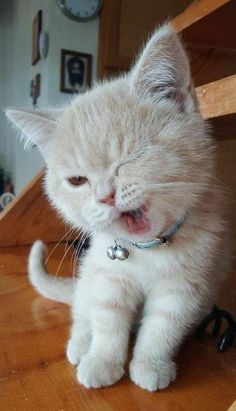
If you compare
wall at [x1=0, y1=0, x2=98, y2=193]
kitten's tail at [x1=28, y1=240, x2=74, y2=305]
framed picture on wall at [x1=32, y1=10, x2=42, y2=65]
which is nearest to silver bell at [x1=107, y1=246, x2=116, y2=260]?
kitten's tail at [x1=28, y1=240, x2=74, y2=305]

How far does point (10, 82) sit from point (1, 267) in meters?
2.79

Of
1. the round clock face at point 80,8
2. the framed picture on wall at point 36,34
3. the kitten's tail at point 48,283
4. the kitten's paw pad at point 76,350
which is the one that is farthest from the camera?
the framed picture on wall at point 36,34

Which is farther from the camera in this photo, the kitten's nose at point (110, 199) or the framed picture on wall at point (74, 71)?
the framed picture on wall at point (74, 71)

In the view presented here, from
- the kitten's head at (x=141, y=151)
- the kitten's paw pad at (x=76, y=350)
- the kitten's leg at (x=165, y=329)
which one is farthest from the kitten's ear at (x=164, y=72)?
the kitten's paw pad at (x=76, y=350)

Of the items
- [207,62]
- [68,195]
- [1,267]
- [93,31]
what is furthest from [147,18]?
[68,195]

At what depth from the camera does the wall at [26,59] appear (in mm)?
1955

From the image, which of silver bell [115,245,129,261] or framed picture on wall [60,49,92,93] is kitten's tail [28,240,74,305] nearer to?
silver bell [115,245,129,261]

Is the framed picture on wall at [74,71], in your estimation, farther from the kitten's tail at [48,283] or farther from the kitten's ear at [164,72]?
the kitten's ear at [164,72]

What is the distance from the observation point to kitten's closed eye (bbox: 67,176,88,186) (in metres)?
0.53

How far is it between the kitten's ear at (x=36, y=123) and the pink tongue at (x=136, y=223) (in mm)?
212

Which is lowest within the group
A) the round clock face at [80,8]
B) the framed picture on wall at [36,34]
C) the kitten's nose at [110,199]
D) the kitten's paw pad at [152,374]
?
the kitten's paw pad at [152,374]

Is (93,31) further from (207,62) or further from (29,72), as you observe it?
(207,62)

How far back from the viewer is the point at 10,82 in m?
3.35

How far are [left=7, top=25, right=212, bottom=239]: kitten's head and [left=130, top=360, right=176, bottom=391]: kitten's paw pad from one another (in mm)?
177
